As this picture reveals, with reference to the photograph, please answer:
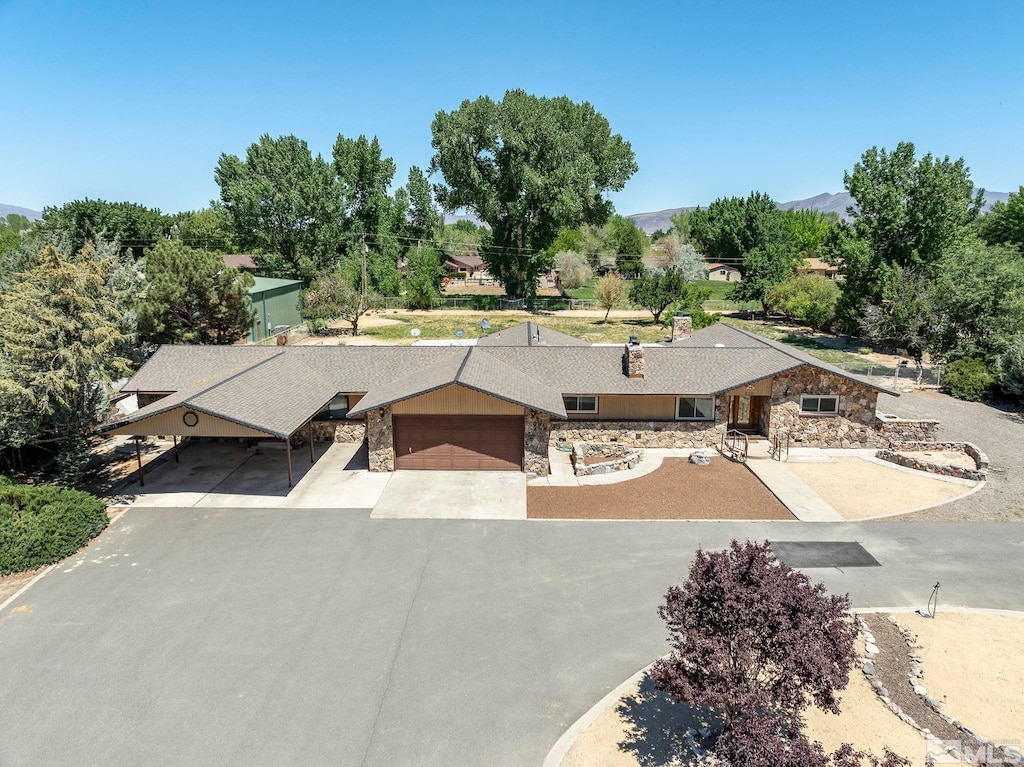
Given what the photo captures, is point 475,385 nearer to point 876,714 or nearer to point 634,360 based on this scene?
point 634,360

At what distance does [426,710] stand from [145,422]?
1496 centimetres

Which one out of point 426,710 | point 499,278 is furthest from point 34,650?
point 499,278

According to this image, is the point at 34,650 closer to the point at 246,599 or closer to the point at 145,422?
the point at 246,599

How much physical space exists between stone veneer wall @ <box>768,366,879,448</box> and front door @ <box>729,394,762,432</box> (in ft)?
2.77

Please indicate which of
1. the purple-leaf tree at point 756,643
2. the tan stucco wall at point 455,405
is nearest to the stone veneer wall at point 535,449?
the tan stucco wall at point 455,405

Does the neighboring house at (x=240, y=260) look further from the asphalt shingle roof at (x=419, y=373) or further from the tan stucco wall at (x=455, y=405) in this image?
the tan stucco wall at (x=455, y=405)

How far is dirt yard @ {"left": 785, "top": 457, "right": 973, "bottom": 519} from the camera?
64.5 ft

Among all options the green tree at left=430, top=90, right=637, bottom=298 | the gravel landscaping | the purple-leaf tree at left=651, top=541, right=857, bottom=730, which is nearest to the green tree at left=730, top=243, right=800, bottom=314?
the green tree at left=430, top=90, right=637, bottom=298

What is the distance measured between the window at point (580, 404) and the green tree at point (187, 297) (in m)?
23.9

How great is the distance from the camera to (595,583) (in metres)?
15.0

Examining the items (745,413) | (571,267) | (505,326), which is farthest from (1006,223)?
(745,413)

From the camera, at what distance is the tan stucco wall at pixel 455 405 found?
21.8 metres

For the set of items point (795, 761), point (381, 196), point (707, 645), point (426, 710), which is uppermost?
point (381, 196)
